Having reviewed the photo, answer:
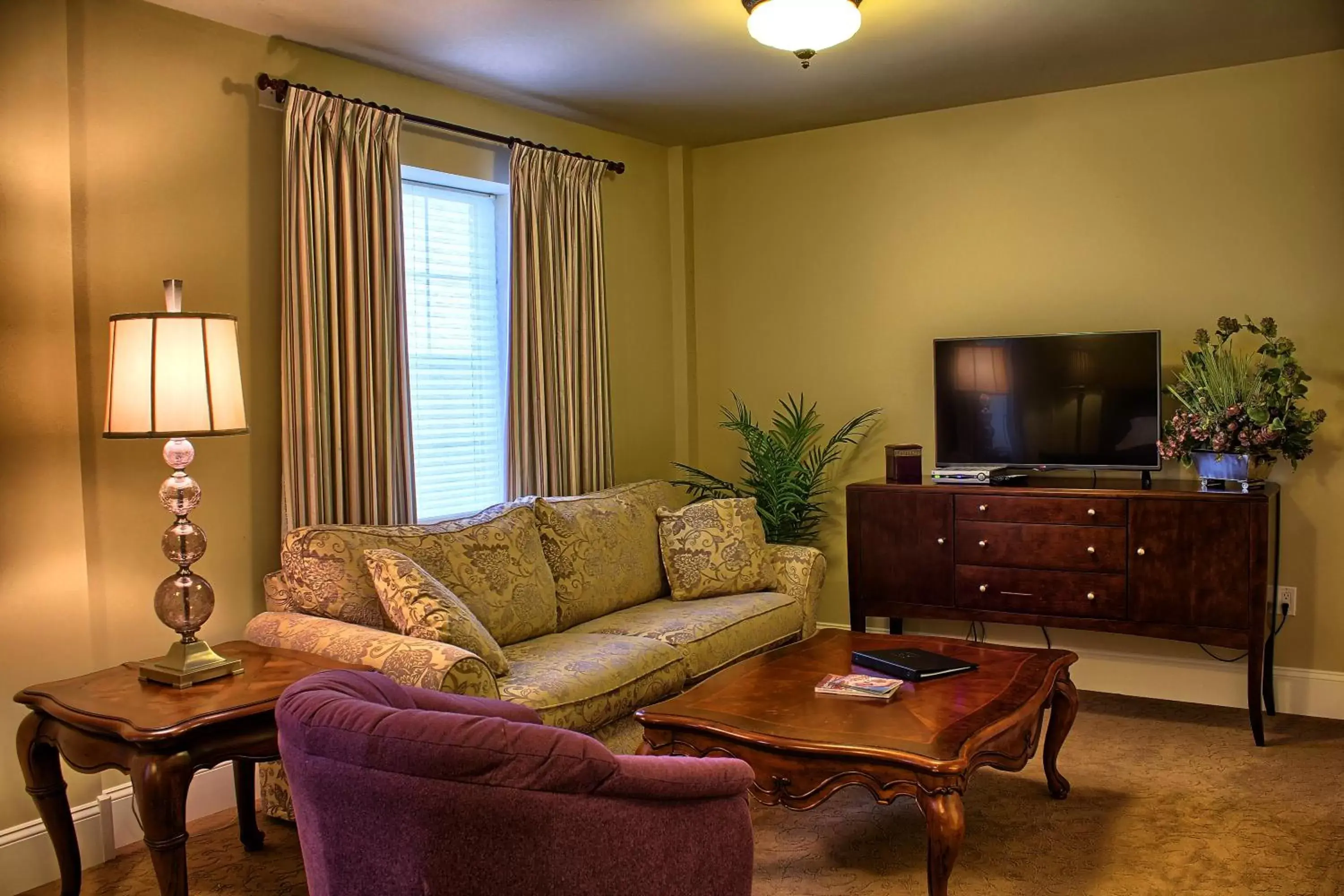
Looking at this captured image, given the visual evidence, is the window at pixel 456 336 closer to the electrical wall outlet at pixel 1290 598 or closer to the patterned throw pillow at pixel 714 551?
the patterned throw pillow at pixel 714 551

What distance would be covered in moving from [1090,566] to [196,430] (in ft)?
10.4

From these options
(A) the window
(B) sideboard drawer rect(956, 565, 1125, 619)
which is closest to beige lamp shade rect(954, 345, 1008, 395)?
(B) sideboard drawer rect(956, 565, 1125, 619)

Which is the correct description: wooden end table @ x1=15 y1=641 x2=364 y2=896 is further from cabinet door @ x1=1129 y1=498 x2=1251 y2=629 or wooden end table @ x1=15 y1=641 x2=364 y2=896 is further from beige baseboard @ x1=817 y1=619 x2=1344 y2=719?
beige baseboard @ x1=817 y1=619 x2=1344 y2=719

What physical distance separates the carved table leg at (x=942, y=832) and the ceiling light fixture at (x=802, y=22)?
7.19 feet

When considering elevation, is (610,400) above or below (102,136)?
below

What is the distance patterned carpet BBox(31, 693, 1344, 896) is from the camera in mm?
2838

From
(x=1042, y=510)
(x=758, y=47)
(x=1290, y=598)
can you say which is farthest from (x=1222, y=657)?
(x=758, y=47)

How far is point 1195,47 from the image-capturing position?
4.01m

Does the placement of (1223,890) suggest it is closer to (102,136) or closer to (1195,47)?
(1195,47)

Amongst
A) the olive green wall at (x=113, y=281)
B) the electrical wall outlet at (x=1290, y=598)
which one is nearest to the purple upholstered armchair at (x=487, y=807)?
the olive green wall at (x=113, y=281)

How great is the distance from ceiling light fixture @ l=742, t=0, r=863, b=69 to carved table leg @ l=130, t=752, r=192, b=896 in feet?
8.30

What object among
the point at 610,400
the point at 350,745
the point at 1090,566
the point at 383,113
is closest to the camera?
the point at 350,745

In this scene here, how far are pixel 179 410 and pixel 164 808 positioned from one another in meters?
0.92

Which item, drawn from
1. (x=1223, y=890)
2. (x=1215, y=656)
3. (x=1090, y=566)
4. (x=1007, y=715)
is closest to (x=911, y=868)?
(x=1007, y=715)
